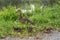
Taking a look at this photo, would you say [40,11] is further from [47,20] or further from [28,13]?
[47,20]

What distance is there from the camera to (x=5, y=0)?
45.7 ft

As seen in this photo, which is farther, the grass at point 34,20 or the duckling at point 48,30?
the grass at point 34,20

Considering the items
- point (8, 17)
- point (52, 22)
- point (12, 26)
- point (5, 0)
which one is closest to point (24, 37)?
point (12, 26)

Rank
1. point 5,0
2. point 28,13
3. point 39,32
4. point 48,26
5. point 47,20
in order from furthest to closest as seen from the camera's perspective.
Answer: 1. point 5,0
2. point 28,13
3. point 47,20
4. point 48,26
5. point 39,32

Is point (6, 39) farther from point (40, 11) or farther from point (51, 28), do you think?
point (40, 11)

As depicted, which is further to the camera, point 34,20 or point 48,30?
point 34,20

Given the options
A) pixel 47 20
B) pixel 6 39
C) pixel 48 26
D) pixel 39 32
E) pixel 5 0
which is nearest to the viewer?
pixel 6 39

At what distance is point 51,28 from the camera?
699 centimetres

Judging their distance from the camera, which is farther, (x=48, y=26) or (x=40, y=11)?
(x=40, y=11)

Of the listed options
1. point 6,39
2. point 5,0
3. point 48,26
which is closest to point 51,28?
point 48,26

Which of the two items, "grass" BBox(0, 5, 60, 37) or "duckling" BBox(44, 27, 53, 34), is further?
"grass" BBox(0, 5, 60, 37)

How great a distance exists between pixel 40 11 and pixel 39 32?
2.55m

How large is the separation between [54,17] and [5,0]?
626 cm

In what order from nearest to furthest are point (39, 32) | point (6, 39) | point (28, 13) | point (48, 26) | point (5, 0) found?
point (6, 39), point (39, 32), point (48, 26), point (28, 13), point (5, 0)
